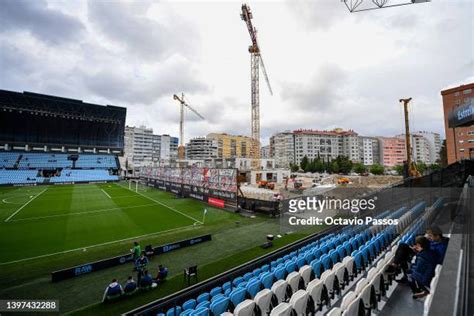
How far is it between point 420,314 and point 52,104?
6772cm

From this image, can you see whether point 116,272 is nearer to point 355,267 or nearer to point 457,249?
point 355,267

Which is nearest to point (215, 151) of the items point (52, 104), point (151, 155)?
point (151, 155)

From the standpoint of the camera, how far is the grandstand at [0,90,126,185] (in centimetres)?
4881

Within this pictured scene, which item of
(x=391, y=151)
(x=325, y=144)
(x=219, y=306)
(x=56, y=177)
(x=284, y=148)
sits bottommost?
(x=219, y=306)

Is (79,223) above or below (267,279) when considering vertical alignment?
below

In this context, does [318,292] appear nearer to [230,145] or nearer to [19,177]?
[19,177]

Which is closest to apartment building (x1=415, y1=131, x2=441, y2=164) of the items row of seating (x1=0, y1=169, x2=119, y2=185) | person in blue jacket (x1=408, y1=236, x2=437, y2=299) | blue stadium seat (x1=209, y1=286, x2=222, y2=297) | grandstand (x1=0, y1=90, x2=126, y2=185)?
grandstand (x1=0, y1=90, x2=126, y2=185)

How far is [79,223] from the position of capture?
60.7 ft

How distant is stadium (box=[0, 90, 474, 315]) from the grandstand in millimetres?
31555

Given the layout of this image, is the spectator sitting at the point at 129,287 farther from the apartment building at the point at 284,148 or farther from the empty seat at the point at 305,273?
the apartment building at the point at 284,148

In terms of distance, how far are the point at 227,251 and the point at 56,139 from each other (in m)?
66.1

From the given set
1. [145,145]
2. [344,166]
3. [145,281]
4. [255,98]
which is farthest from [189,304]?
[145,145]

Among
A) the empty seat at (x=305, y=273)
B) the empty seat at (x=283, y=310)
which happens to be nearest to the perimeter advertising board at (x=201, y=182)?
the empty seat at (x=305, y=273)

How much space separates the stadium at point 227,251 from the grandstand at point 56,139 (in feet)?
104
